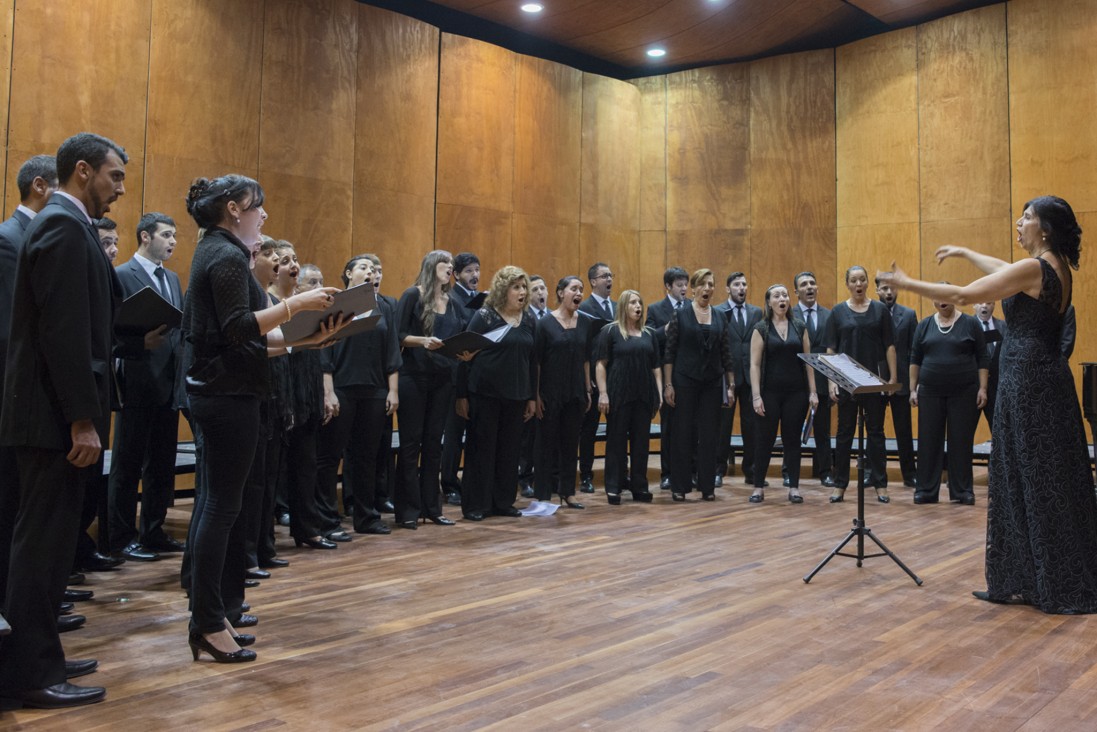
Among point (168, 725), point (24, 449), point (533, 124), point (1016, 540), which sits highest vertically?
point (533, 124)

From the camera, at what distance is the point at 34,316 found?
2363 millimetres

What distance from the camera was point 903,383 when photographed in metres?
7.07

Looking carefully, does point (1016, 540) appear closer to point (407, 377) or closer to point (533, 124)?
point (407, 377)

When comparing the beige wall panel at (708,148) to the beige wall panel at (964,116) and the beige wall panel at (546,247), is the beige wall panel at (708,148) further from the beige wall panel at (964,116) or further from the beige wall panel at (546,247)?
the beige wall panel at (964,116)

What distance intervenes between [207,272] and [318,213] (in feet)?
16.8

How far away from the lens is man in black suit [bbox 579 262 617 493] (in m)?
6.79

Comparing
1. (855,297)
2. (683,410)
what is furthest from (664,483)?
(855,297)

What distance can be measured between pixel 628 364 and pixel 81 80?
156 inches

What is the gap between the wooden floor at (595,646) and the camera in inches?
92.3

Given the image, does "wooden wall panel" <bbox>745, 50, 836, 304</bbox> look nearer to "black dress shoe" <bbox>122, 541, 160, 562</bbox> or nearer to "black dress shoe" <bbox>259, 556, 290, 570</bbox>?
"black dress shoe" <bbox>259, 556, 290, 570</bbox>

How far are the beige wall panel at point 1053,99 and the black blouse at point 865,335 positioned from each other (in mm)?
2407

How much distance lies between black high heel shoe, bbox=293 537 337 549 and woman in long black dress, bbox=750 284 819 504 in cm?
292

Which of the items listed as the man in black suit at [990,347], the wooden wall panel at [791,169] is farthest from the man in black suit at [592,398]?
the wooden wall panel at [791,169]

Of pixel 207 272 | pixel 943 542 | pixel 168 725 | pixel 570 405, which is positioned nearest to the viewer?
pixel 168 725
